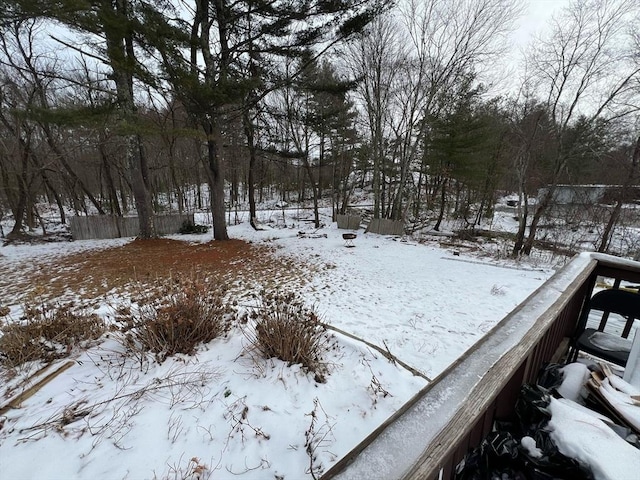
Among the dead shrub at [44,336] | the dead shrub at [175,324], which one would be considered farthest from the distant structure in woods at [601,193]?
the dead shrub at [44,336]

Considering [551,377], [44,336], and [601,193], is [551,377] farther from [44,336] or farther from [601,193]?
[601,193]

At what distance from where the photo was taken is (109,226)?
9.62 meters

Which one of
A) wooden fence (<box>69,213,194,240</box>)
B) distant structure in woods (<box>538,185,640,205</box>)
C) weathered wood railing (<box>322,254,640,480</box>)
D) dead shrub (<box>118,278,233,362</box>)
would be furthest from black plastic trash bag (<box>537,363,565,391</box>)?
distant structure in woods (<box>538,185,640,205</box>)

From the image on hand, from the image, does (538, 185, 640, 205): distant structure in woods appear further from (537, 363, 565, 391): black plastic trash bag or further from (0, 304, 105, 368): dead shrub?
(0, 304, 105, 368): dead shrub

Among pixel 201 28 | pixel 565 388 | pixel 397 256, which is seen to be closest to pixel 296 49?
pixel 201 28

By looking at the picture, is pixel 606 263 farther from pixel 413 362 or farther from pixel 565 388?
pixel 413 362

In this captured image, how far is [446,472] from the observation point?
2.70 feet

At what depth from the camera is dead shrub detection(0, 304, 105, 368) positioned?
75.9 inches

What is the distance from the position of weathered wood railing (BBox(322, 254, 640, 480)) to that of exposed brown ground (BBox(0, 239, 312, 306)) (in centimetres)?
403

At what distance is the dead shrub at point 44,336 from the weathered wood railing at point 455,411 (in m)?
2.71

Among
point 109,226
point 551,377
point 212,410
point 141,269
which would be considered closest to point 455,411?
point 551,377

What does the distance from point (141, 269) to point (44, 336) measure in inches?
171

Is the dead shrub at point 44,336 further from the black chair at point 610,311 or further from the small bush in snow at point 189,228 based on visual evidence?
the small bush in snow at point 189,228

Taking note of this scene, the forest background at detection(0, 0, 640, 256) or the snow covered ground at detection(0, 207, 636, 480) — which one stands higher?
the forest background at detection(0, 0, 640, 256)
